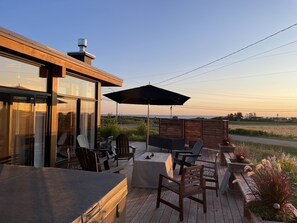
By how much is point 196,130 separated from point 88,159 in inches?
260

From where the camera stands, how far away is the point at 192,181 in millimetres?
3500

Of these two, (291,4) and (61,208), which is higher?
(291,4)

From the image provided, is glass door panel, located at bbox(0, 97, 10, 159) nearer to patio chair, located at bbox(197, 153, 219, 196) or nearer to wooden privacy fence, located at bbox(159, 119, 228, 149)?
patio chair, located at bbox(197, 153, 219, 196)

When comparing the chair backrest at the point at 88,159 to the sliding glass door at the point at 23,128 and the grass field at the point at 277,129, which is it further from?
the grass field at the point at 277,129

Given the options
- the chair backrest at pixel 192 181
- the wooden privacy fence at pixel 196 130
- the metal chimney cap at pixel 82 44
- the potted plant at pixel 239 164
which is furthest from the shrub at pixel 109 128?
the chair backrest at pixel 192 181

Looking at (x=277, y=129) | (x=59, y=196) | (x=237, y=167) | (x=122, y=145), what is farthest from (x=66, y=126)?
(x=277, y=129)

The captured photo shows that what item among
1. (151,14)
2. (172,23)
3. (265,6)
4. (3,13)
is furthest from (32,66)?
(265,6)

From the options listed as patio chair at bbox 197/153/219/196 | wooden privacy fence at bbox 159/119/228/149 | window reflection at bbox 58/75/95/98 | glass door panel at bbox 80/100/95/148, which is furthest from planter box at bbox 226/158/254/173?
wooden privacy fence at bbox 159/119/228/149

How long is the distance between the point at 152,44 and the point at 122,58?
8.62 ft

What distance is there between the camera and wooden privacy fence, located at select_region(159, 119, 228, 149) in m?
9.21

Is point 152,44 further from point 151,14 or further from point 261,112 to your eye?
point 261,112

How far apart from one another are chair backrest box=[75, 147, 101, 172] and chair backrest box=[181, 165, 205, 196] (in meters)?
1.69

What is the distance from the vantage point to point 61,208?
5.28 ft

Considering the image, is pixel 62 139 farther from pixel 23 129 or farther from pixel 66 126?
pixel 23 129
